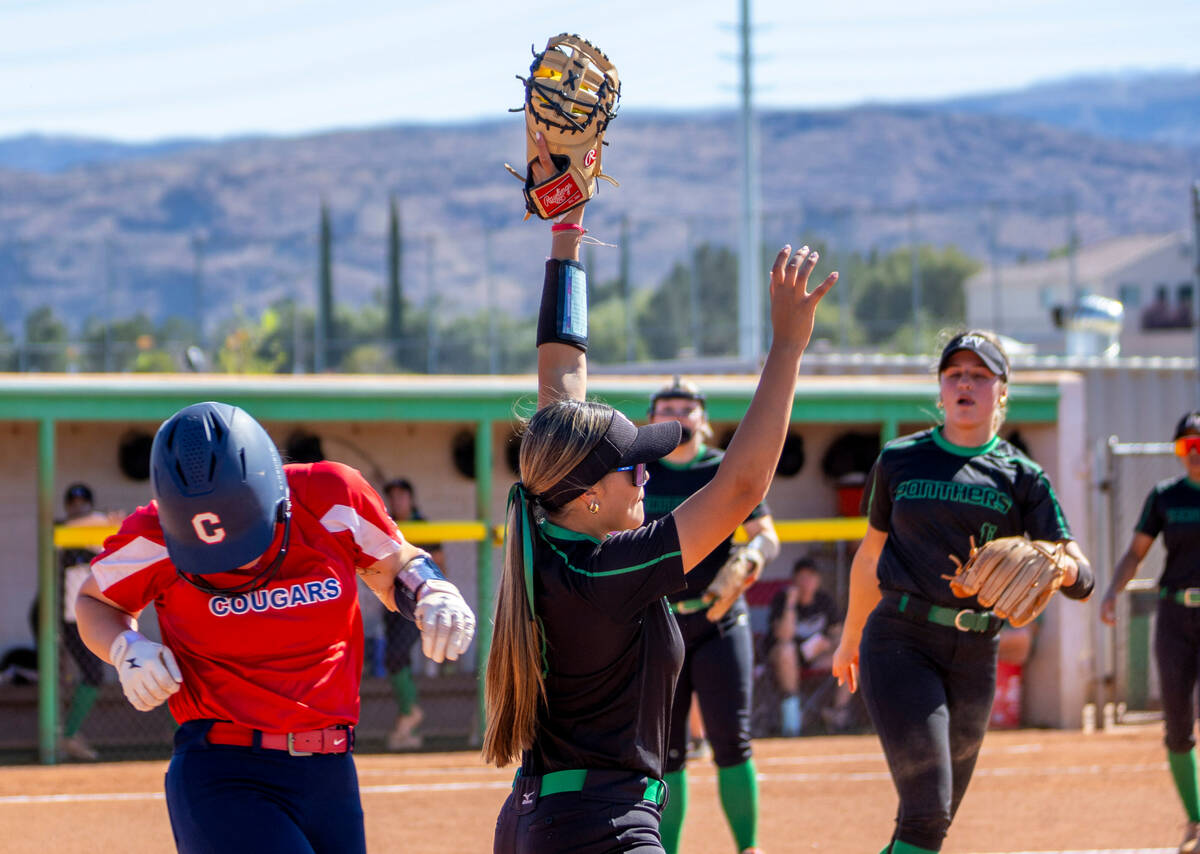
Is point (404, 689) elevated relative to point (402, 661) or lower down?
lower down

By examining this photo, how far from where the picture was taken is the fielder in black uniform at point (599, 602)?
129 inches

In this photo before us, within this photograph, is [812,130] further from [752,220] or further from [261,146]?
[752,220]

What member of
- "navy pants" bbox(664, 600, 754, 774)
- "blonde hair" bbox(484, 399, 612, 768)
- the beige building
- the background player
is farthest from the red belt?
the beige building

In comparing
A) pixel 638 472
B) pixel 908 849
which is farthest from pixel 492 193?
pixel 638 472

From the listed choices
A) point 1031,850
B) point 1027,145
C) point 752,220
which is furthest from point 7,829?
point 1027,145

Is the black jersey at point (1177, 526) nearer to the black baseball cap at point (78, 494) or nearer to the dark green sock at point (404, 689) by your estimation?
the dark green sock at point (404, 689)

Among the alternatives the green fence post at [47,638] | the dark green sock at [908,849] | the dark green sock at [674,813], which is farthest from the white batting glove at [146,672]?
the green fence post at [47,638]

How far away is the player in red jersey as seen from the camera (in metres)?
3.37

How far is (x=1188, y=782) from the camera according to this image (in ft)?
24.8

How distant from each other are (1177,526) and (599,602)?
236 inches

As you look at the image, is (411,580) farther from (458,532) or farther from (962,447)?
(458,532)

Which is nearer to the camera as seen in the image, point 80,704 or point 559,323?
point 559,323

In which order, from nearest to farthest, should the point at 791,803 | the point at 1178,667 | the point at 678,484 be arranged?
1. the point at 678,484
2. the point at 1178,667
3. the point at 791,803

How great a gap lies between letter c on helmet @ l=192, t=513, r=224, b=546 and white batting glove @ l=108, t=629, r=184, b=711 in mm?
314
